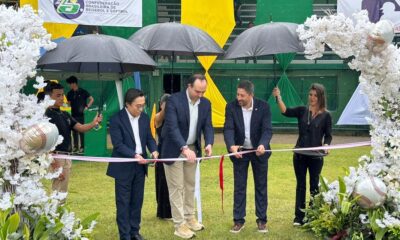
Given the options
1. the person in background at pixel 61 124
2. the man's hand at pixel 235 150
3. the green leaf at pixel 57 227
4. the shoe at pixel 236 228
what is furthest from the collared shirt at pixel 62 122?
the shoe at pixel 236 228

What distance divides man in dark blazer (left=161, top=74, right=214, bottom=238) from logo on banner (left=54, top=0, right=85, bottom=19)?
6.26 metres

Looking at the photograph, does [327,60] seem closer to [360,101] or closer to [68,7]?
[360,101]

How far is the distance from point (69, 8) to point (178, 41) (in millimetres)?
5688

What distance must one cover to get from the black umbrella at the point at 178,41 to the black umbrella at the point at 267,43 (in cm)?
30

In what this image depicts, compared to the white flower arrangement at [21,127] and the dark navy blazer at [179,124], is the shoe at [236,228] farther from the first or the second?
the white flower arrangement at [21,127]

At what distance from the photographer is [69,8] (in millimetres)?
11258

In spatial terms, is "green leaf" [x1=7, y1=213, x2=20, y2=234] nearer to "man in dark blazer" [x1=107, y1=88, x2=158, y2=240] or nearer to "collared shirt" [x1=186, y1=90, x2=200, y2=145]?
"man in dark blazer" [x1=107, y1=88, x2=158, y2=240]

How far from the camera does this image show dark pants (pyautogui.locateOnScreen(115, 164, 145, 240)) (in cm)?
533

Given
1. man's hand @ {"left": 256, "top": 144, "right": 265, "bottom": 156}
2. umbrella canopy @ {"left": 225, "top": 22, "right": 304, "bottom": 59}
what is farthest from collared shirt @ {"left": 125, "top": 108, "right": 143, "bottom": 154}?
umbrella canopy @ {"left": 225, "top": 22, "right": 304, "bottom": 59}

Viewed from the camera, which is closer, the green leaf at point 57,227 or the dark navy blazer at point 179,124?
the green leaf at point 57,227

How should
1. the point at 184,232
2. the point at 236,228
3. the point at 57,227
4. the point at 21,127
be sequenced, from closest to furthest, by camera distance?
the point at 21,127 < the point at 57,227 < the point at 184,232 < the point at 236,228

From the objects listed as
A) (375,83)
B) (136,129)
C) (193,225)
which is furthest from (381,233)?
(136,129)

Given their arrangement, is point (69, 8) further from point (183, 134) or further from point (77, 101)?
point (183, 134)

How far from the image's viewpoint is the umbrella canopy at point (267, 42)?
6008mm
